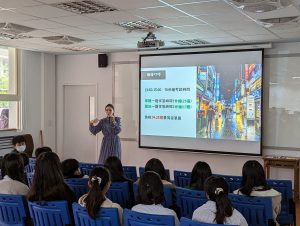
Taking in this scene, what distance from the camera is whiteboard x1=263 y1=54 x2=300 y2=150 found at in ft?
21.0

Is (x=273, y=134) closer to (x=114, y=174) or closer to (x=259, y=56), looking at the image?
(x=259, y=56)

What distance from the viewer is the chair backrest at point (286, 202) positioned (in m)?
3.72

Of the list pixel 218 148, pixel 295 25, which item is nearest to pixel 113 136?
pixel 218 148

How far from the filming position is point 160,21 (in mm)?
4910

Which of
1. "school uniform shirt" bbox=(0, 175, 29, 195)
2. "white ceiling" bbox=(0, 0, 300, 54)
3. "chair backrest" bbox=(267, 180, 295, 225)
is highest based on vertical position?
"white ceiling" bbox=(0, 0, 300, 54)

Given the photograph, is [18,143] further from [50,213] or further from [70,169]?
[50,213]

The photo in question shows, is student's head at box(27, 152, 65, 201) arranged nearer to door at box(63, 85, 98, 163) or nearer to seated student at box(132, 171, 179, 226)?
seated student at box(132, 171, 179, 226)

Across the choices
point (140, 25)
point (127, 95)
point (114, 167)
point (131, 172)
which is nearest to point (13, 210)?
point (114, 167)

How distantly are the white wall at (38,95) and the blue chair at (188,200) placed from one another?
17.6 feet

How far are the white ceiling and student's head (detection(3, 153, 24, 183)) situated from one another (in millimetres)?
1715

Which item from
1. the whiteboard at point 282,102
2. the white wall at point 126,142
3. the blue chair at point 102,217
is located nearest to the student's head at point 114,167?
the blue chair at point 102,217

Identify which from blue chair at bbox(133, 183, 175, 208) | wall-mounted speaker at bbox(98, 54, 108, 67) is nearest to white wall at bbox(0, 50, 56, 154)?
wall-mounted speaker at bbox(98, 54, 108, 67)

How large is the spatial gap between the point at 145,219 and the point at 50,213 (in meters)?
0.91

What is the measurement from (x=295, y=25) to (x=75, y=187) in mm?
3585
